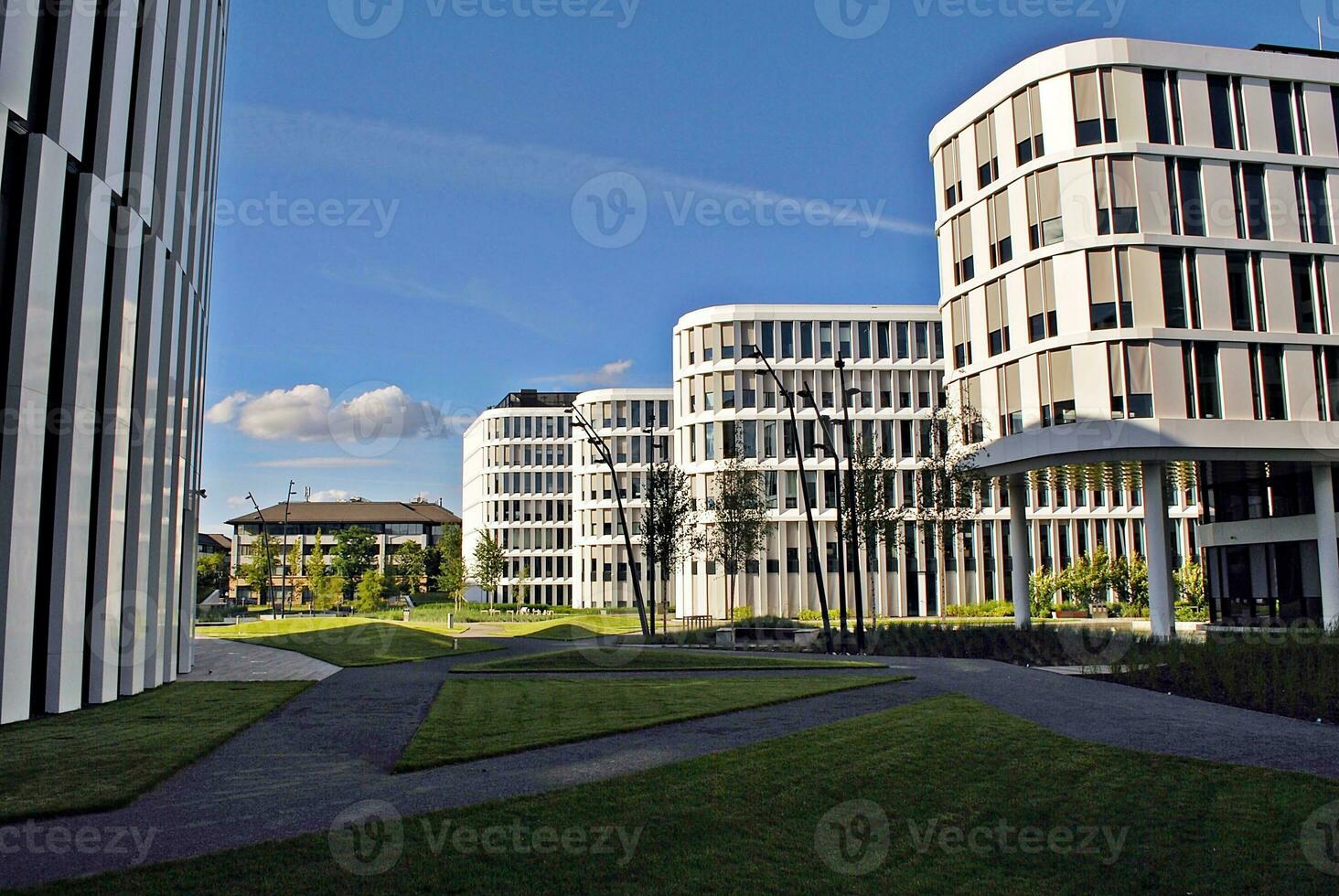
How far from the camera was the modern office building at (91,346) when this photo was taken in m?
15.1

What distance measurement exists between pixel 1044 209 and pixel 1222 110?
7125mm

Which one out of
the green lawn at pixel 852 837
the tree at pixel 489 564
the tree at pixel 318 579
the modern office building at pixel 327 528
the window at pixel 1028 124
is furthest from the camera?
the modern office building at pixel 327 528

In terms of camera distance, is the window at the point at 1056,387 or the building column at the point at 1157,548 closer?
the building column at the point at 1157,548

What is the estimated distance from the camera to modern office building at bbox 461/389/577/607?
110 m

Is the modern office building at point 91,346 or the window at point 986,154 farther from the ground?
the window at point 986,154

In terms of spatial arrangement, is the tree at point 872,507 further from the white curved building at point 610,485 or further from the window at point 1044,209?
the white curved building at point 610,485

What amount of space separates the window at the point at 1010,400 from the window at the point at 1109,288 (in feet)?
11.7

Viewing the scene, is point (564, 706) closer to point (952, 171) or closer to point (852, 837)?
point (852, 837)

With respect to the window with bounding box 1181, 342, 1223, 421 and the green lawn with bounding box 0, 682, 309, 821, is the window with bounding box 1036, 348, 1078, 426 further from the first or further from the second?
the green lawn with bounding box 0, 682, 309, 821

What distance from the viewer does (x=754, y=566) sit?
71938mm

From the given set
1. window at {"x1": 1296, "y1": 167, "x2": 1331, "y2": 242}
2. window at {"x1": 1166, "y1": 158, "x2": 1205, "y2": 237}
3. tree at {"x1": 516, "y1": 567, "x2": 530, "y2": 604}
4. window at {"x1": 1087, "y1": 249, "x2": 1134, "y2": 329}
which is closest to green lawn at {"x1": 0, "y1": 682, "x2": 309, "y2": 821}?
window at {"x1": 1087, "y1": 249, "x2": 1134, "y2": 329}

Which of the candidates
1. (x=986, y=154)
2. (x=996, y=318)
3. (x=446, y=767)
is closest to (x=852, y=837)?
(x=446, y=767)

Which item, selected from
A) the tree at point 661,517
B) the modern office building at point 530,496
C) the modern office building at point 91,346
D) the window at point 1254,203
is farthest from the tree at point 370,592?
the window at point 1254,203

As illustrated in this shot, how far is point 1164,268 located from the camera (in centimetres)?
3412
